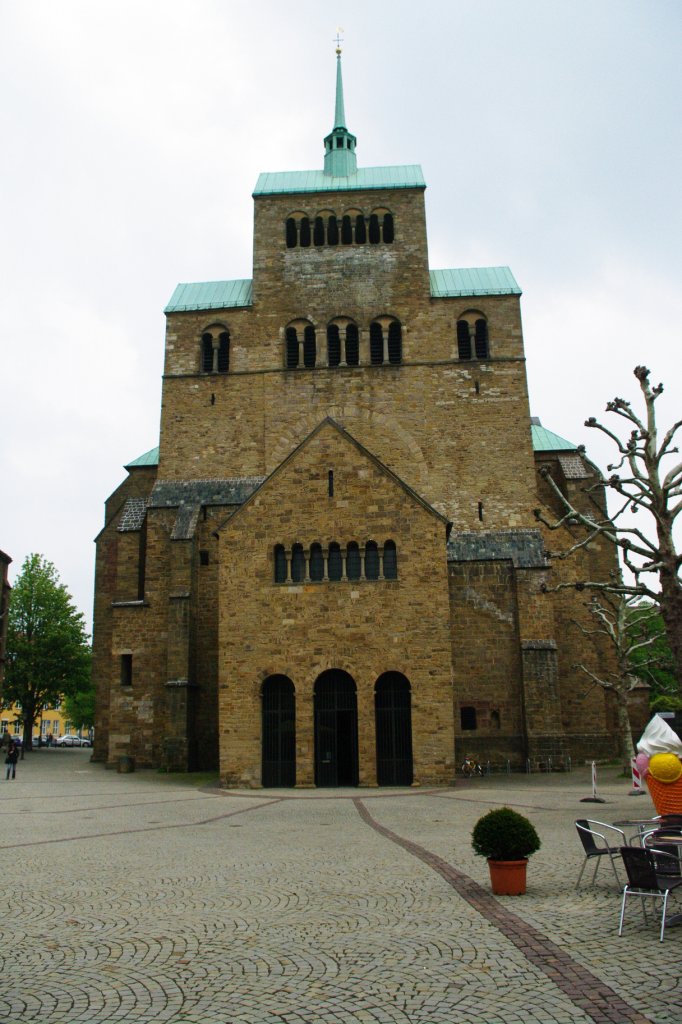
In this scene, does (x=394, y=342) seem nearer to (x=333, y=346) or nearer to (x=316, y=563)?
(x=333, y=346)

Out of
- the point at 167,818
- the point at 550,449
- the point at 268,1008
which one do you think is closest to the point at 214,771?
the point at 167,818

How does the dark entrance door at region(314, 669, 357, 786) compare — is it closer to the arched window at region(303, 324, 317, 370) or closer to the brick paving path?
the brick paving path

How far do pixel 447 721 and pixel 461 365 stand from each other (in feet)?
61.9

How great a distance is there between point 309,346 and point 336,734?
20.5 m

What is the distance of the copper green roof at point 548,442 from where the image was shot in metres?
47.0

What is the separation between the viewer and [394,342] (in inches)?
1638

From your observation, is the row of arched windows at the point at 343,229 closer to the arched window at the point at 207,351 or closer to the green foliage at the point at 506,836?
the arched window at the point at 207,351

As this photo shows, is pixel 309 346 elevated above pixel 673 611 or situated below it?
above

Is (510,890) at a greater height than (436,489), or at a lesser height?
lesser

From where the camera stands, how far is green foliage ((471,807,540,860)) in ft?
35.8

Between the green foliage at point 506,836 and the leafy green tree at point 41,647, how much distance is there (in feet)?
186

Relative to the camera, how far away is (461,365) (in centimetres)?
4059

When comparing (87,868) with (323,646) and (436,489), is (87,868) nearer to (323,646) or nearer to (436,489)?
(323,646)

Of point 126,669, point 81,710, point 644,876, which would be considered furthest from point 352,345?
point 81,710
